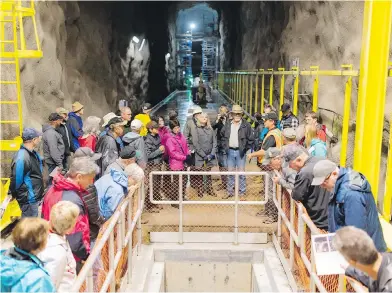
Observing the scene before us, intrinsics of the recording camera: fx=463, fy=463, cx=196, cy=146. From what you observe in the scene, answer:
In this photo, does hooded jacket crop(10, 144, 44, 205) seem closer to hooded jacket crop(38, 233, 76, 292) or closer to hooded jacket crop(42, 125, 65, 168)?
hooded jacket crop(42, 125, 65, 168)

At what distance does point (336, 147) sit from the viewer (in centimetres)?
907

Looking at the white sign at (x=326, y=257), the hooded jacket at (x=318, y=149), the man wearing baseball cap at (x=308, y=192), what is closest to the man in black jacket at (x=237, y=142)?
the hooded jacket at (x=318, y=149)

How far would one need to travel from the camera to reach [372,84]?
4.18 m

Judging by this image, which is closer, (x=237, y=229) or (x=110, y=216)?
(x=110, y=216)

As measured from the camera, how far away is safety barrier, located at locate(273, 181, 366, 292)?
4.04 m

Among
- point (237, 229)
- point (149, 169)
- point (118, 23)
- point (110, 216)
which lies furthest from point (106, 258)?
point (118, 23)

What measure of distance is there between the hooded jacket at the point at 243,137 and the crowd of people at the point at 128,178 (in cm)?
2

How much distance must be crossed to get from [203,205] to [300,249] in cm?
310

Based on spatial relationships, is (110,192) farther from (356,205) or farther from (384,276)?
(384,276)

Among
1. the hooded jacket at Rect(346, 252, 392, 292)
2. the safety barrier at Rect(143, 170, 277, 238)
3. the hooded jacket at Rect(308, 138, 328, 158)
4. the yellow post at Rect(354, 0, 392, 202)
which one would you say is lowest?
the safety barrier at Rect(143, 170, 277, 238)

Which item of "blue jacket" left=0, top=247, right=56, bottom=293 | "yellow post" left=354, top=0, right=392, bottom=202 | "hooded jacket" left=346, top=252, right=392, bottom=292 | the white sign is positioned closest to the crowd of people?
"blue jacket" left=0, top=247, right=56, bottom=293

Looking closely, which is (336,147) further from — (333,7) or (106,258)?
(106,258)

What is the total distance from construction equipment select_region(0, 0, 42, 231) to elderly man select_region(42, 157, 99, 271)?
325 cm

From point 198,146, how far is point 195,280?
2.21 metres
